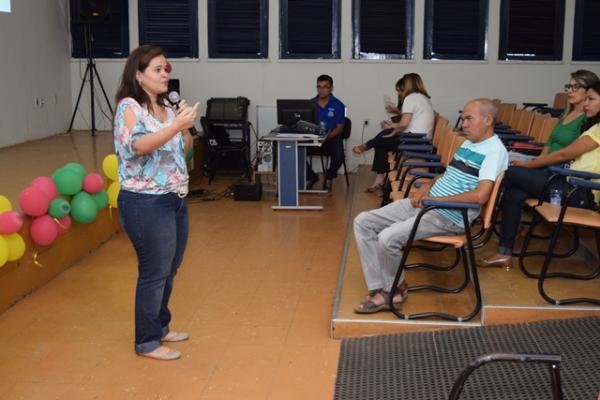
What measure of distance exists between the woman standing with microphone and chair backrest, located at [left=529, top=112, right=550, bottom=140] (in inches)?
144

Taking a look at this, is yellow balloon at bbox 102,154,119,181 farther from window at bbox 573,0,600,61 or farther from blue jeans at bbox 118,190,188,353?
window at bbox 573,0,600,61

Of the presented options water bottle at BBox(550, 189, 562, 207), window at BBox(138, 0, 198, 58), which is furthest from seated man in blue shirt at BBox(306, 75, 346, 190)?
water bottle at BBox(550, 189, 562, 207)

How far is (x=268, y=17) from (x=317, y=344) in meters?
6.64

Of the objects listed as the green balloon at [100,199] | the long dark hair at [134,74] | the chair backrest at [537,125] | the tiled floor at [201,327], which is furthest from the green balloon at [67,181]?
the chair backrest at [537,125]

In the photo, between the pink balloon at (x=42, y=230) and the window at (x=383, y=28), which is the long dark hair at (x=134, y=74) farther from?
the window at (x=383, y=28)

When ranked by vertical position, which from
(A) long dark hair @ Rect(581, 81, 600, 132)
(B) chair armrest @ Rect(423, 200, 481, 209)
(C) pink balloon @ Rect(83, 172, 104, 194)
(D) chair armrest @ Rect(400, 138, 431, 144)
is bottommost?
(C) pink balloon @ Rect(83, 172, 104, 194)

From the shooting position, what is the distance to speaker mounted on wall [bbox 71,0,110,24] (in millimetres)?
9664

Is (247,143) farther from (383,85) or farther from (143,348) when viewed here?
(143,348)

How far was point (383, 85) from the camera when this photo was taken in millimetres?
9992

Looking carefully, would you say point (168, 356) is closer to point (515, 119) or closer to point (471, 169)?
point (471, 169)

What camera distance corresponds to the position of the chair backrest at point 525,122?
272 inches

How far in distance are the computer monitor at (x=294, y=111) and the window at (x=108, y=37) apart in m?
2.97

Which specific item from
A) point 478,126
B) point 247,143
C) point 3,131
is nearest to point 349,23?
point 247,143

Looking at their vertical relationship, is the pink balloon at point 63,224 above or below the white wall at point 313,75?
below
